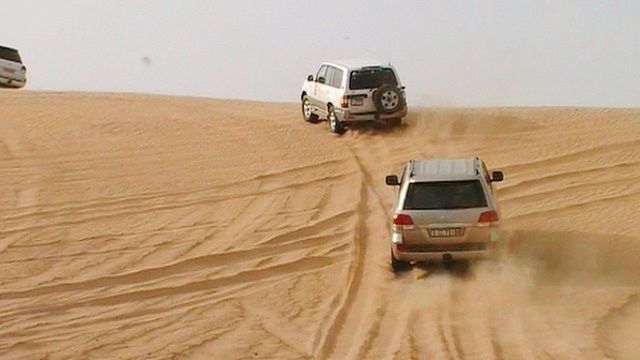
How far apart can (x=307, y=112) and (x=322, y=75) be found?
56.3 inches

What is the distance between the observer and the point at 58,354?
12.4 meters

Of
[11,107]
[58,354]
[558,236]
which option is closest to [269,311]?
[58,354]

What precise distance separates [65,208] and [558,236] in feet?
26.4

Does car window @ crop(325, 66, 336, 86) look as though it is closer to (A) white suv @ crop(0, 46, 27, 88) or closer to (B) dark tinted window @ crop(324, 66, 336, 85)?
(B) dark tinted window @ crop(324, 66, 336, 85)

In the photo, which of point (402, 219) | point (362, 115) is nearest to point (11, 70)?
point (362, 115)

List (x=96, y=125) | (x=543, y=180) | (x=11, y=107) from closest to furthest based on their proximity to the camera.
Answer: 1. (x=543, y=180)
2. (x=96, y=125)
3. (x=11, y=107)

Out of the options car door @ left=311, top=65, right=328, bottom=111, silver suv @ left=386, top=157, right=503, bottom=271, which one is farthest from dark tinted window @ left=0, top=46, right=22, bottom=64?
silver suv @ left=386, top=157, right=503, bottom=271

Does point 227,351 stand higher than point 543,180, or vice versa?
point 227,351

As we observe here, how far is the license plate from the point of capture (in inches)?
631

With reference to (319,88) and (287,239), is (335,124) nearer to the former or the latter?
(319,88)

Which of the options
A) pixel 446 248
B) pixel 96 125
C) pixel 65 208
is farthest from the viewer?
pixel 96 125

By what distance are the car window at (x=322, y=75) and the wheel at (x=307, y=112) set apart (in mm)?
901

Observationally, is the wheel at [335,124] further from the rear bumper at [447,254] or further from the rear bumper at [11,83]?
the rear bumper at [11,83]

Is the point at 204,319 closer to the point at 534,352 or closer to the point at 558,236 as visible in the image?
the point at 534,352
